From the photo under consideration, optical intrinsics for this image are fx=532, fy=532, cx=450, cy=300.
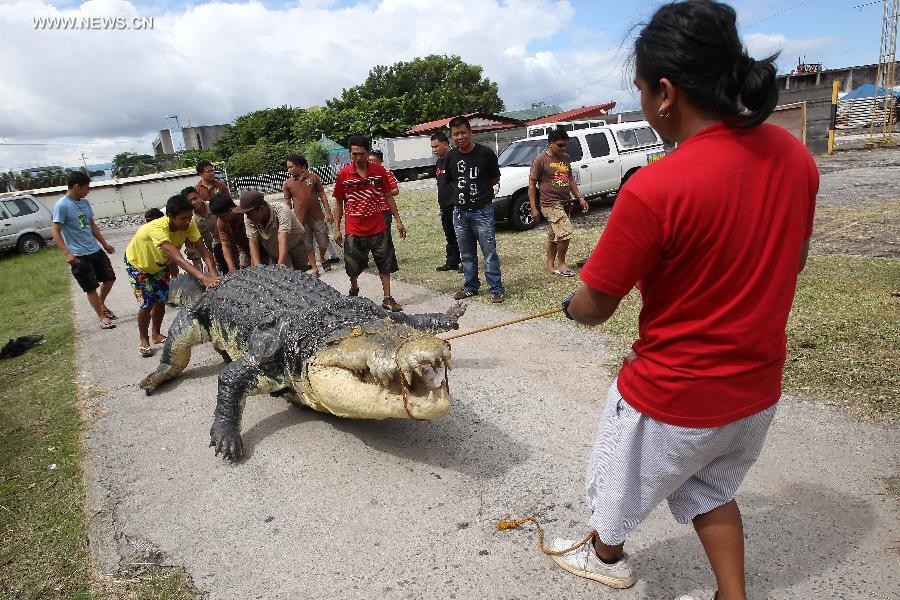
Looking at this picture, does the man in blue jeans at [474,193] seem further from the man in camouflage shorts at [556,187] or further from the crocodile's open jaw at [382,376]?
the crocodile's open jaw at [382,376]

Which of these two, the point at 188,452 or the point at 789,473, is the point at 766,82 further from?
the point at 188,452

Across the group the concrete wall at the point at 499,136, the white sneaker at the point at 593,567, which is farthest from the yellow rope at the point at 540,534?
the concrete wall at the point at 499,136

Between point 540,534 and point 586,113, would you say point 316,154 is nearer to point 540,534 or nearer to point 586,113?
point 586,113

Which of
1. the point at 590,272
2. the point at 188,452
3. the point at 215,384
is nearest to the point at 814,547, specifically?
the point at 590,272

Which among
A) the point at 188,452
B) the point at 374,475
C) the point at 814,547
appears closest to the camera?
the point at 814,547

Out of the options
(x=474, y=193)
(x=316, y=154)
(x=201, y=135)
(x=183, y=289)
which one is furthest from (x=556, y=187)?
(x=201, y=135)

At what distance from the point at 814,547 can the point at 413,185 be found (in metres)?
21.7

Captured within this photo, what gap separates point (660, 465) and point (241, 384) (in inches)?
107

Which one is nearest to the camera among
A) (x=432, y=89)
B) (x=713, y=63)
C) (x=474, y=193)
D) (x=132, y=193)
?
(x=713, y=63)

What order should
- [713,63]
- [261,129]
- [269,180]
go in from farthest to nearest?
[261,129] < [269,180] < [713,63]

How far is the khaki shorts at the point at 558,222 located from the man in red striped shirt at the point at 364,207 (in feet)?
6.41

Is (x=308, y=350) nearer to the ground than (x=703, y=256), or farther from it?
nearer to the ground

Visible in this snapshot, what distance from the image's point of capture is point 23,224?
15.6 m

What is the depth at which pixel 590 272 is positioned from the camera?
4.58ft
